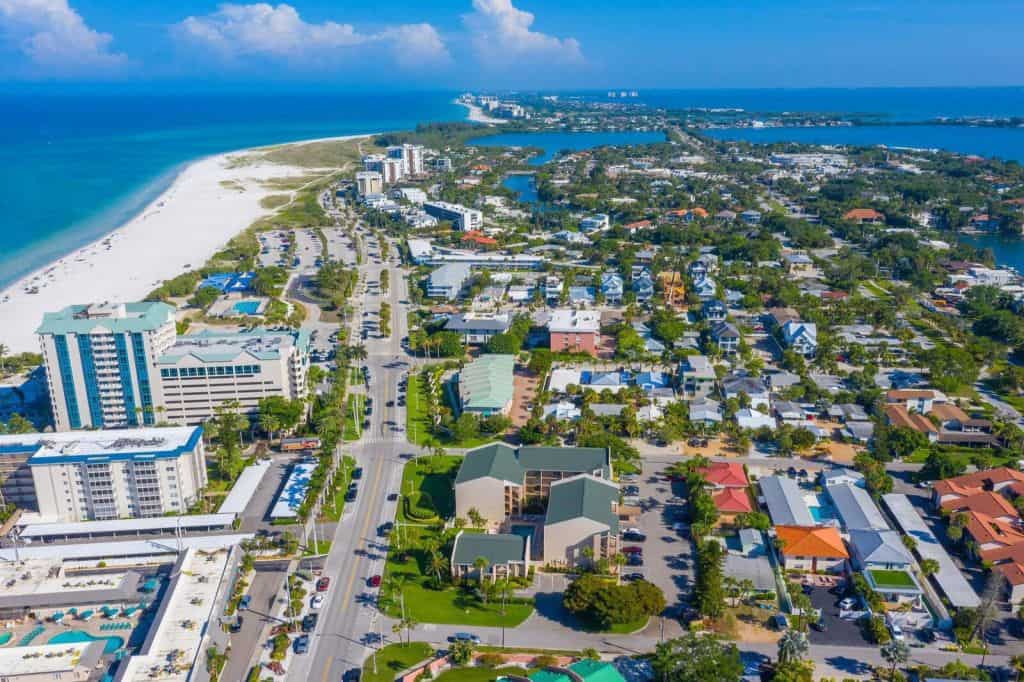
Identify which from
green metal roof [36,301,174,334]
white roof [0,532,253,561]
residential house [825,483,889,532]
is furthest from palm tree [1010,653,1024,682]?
green metal roof [36,301,174,334]

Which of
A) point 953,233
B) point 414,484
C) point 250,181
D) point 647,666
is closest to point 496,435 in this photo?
point 414,484

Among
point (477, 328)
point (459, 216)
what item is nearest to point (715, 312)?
point (477, 328)

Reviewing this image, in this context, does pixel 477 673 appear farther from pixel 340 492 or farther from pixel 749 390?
pixel 749 390

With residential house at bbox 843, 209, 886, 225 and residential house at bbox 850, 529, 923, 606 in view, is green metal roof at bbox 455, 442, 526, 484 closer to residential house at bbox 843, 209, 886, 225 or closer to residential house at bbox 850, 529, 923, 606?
residential house at bbox 850, 529, 923, 606

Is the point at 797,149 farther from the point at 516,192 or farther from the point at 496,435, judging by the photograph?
the point at 496,435

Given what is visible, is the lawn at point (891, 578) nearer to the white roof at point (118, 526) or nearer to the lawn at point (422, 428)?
the lawn at point (422, 428)

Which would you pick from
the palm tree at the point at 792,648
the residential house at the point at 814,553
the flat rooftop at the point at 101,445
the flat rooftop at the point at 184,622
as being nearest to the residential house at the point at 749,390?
the residential house at the point at 814,553

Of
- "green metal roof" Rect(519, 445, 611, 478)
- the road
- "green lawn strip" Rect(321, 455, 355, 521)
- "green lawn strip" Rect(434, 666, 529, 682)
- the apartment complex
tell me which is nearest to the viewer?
"green lawn strip" Rect(434, 666, 529, 682)
